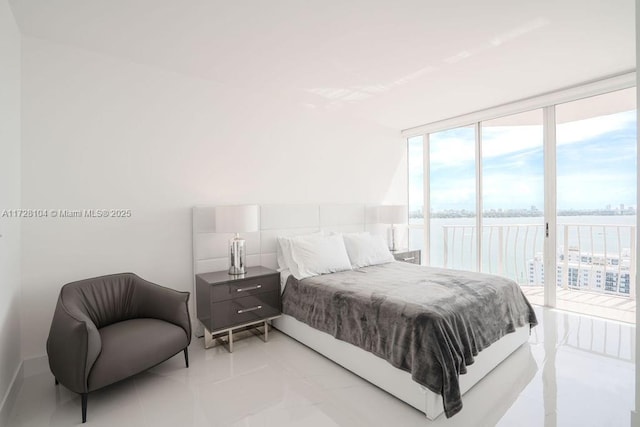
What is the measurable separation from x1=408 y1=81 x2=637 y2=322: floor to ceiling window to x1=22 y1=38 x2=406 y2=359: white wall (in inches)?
102

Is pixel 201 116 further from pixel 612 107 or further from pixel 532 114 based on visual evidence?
pixel 612 107

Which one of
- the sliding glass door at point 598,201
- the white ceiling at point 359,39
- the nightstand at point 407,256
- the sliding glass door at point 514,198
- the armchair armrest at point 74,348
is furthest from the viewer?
the nightstand at point 407,256

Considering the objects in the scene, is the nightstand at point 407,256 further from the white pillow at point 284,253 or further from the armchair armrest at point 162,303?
the armchair armrest at point 162,303

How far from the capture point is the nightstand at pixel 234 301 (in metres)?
2.82

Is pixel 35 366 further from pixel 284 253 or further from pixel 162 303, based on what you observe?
pixel 284 253

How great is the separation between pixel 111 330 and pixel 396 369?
84.3 inches

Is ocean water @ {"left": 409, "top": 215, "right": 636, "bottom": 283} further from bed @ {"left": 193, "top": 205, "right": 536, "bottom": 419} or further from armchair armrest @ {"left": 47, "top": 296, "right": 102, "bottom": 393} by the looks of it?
→ armchair armrest @ {"left": 47, "top": 296, "right": 102, "bottom": 393}

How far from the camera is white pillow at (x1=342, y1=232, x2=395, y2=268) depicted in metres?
3.68

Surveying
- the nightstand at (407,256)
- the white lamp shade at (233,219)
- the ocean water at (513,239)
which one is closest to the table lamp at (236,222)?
the white lamp shade at (233,219)

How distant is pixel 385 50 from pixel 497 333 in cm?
255

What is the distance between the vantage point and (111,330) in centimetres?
235

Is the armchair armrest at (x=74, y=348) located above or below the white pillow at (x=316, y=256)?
below

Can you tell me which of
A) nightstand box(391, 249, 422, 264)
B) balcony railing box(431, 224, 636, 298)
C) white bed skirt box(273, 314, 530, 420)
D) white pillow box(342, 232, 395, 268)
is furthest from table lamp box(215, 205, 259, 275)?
balcony railing box(431, 224, 636, 298)

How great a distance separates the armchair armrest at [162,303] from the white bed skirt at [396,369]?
1070 mm
